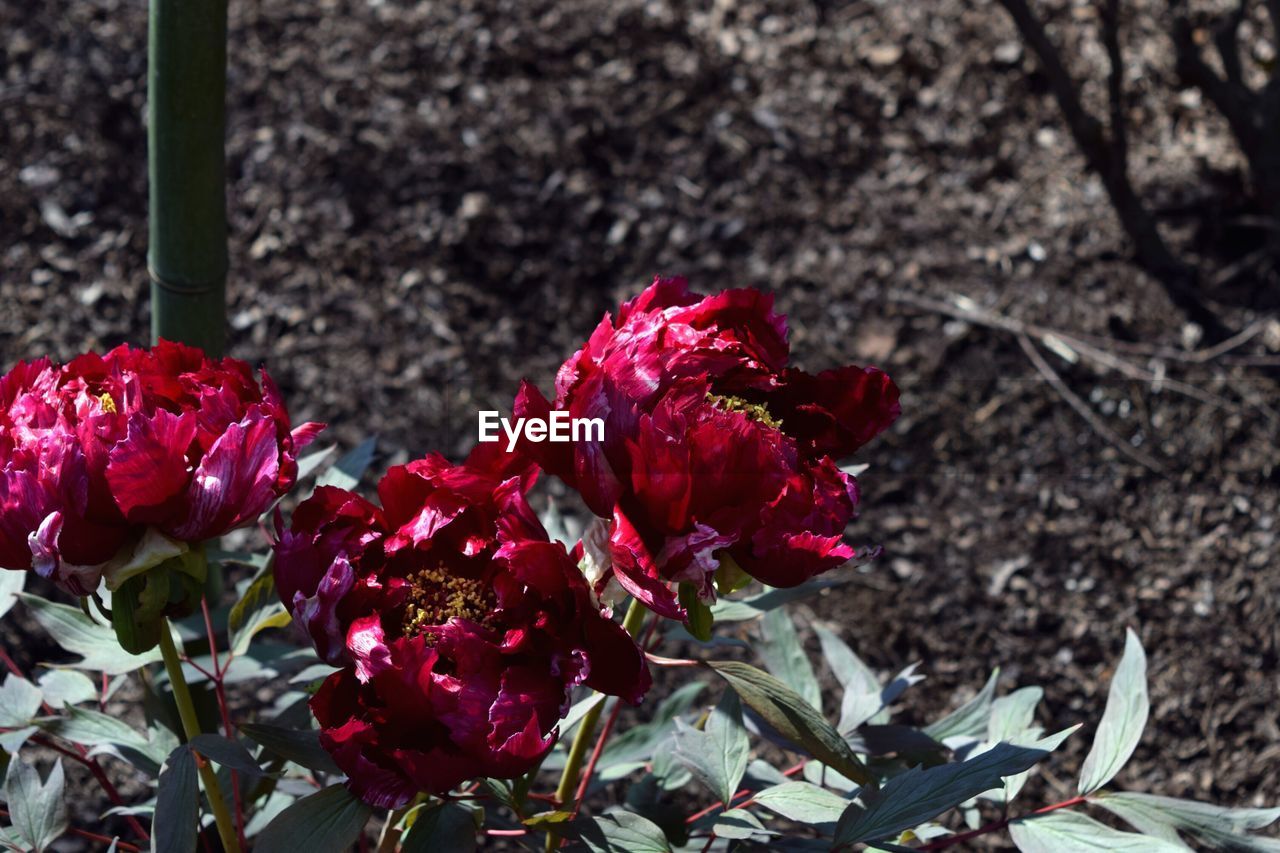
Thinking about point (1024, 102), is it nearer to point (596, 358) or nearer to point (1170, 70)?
point (1170, 70)

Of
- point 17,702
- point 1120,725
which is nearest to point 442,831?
point 17,702

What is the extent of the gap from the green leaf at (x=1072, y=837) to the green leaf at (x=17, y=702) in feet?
2.47

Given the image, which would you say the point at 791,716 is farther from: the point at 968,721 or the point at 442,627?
the point at 968,721

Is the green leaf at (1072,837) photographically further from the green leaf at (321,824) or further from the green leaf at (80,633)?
the green leaf at (80,633)

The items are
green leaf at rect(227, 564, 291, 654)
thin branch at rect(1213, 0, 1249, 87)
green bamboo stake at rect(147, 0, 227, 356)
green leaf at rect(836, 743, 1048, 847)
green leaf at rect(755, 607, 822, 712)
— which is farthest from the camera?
thin branch at rect(1213, 0, 1249, 87)

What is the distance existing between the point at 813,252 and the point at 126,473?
1.84 m

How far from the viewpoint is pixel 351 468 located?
3.85ft

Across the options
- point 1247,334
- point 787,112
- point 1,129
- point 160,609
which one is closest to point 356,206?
point 1,129

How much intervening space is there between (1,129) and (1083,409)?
201 centimetres

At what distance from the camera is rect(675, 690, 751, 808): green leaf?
37.2 inches

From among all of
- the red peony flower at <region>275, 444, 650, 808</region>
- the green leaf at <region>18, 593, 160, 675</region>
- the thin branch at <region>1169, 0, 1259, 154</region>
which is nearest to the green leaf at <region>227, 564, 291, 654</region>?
the green leaf at <region>18, 593, 160, 675</region>

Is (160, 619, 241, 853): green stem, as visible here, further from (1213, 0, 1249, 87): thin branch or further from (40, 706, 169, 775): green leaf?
(1213, 0, 1249, 87): thin branch

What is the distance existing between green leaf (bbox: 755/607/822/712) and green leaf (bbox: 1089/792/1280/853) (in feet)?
0.99

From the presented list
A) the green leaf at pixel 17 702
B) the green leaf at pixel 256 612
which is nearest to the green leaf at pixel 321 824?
the green leaf at pixel 256 612
